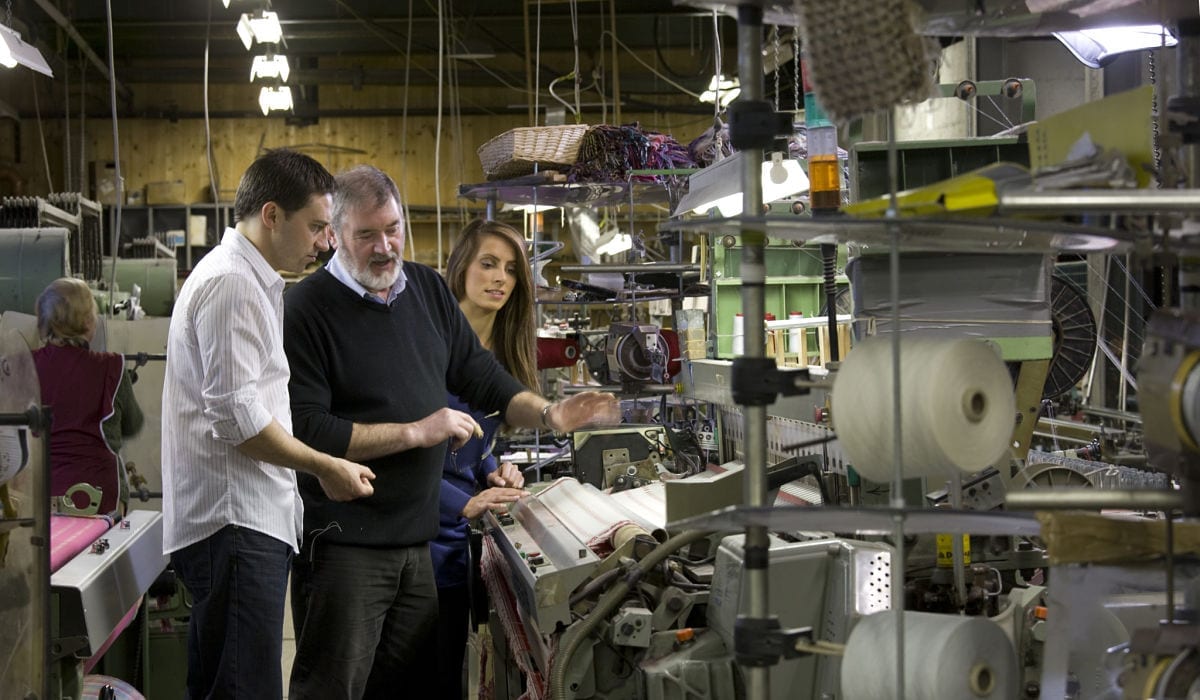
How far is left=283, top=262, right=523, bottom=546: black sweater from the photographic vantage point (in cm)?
294

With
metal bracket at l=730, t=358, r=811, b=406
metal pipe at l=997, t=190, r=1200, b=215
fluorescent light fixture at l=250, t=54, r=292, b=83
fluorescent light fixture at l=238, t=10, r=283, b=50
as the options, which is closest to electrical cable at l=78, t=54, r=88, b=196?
fluorescent light fixture at l=250, t=54, r=292, b=83

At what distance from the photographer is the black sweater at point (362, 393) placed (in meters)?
2.94

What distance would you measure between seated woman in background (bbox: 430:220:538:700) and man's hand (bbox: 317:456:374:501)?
0.87 m

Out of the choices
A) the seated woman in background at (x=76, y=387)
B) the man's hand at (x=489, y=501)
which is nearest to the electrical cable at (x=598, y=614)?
the man's hand at (x=489, y=501)

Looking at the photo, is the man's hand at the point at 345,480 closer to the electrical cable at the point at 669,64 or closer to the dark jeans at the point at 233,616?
the dark jeans at the point at 233,616

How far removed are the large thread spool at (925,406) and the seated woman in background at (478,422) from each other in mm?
2165

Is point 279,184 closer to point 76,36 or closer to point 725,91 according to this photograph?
point 725,91

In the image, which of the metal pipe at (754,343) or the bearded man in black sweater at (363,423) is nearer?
the metal pipe at (754,343)

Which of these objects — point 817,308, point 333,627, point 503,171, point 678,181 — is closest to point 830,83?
point 333,627

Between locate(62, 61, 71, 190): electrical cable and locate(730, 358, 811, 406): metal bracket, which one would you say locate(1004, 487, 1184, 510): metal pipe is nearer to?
locate(730, 358, 811, 406): metal bracket

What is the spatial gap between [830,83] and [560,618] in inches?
56.7

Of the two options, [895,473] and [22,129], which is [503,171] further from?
[22,129]

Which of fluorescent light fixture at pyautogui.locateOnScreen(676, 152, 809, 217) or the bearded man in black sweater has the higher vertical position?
fluorescent light fixture at pyautogui.locateOnScreen(676, 152, 809, 217)

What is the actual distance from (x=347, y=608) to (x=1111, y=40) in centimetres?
212
